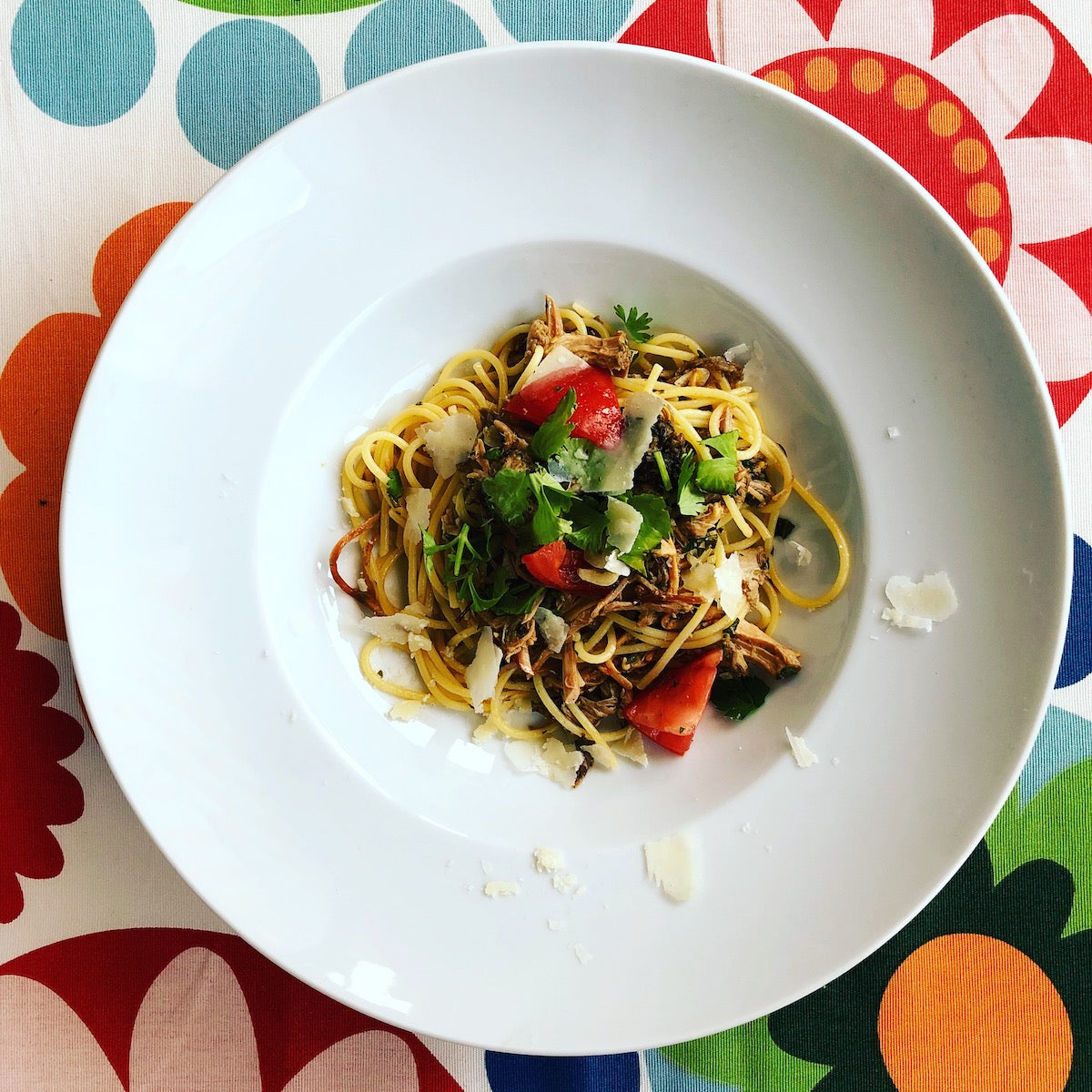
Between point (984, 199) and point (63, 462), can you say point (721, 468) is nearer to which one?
point (984, 199)

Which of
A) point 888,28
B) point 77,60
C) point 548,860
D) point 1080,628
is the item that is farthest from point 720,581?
point 77,60

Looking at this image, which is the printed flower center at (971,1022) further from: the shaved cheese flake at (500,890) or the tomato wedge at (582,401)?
the tomato wedge at (582,401)

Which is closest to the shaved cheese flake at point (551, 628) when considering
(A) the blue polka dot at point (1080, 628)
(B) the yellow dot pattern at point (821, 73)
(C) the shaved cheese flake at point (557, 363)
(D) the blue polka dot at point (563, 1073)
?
(C) the shaved cheese flake at point (557, 363)

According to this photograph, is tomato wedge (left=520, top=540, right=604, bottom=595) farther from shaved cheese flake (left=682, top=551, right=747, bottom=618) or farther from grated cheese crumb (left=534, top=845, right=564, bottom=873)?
grated cheese crumb (left=534, top=845, right=564, bottom=873)

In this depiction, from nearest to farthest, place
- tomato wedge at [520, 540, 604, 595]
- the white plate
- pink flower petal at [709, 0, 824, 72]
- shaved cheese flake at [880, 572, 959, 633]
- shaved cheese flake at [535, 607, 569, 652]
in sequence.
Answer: the white plate → shaved cheese flake at [880, 572, 959, 633] → tomato wedge at [520, 540, 604, 595] → shaved cheese flake at [535, 607, 569, 652] → pink flower petal at [709, 0, 824, 72]

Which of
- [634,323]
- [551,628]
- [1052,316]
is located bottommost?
[551,628]

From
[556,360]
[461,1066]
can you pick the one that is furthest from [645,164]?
[461,1066]

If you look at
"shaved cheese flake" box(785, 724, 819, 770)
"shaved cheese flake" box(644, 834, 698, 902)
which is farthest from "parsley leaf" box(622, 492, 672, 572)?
"shaved cheese flake" box(644, 834, 698, 902)
